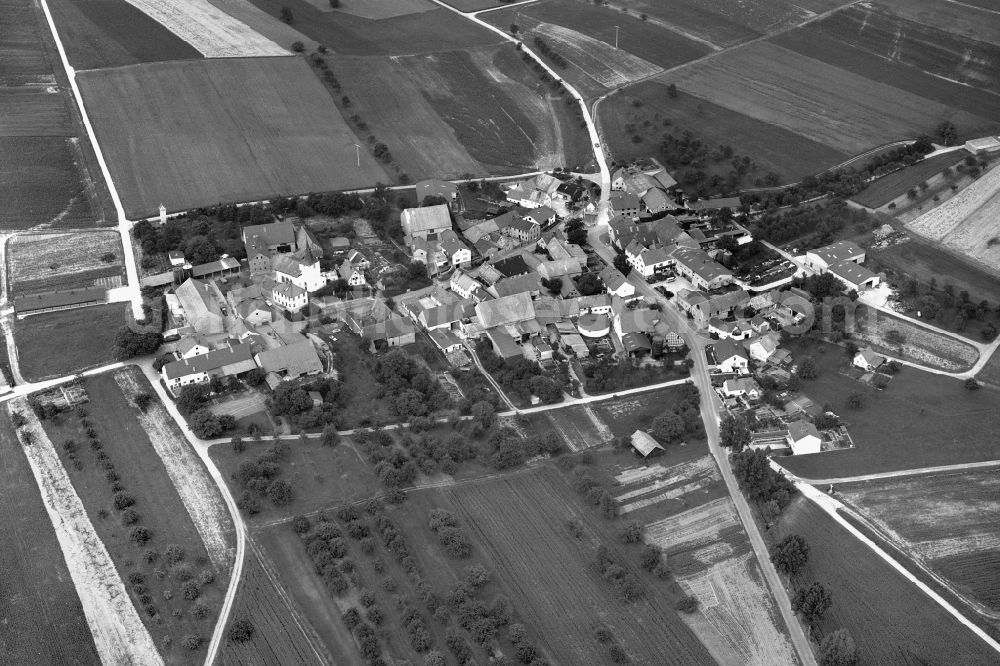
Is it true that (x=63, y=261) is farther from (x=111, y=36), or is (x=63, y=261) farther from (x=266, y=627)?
(x=111, y=36)

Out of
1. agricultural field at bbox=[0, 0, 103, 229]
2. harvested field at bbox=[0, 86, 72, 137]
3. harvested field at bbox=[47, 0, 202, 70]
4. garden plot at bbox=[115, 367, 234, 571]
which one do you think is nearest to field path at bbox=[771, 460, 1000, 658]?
garden plot at bbox=[115, 367, 234, 571]

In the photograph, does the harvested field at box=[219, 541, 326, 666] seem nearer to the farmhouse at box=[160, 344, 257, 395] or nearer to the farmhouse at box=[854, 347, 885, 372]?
the farmhouse at box=[160, 344, 257, 395]

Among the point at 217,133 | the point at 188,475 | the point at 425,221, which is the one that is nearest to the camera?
the point at 188,475

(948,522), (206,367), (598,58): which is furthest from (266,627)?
(598,58)

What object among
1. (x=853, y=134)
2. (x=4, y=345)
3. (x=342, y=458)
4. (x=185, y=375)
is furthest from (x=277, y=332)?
(x=853, y=134)

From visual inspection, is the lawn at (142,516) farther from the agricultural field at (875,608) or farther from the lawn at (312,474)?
the agricultural field at (875,608)

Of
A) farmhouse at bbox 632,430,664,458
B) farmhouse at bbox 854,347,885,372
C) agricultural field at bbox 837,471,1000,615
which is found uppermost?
farmhouse at bbox 854,347,885,372
